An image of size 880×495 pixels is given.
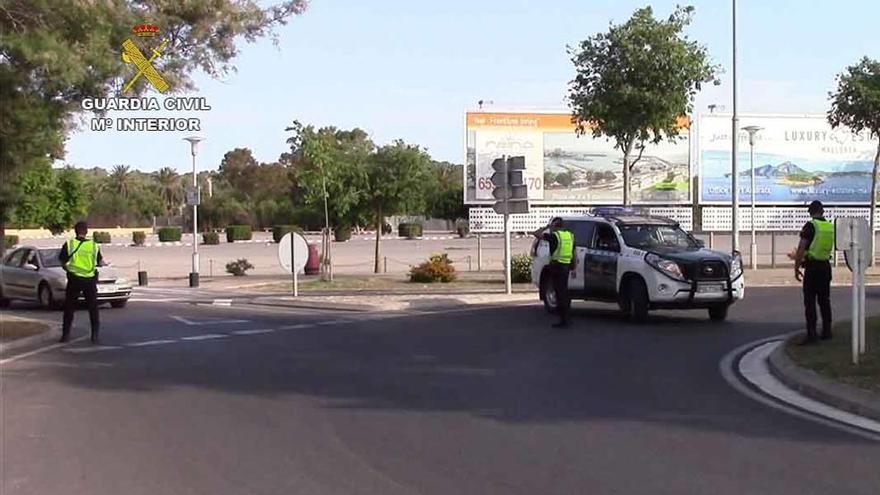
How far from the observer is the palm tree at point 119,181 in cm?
11675

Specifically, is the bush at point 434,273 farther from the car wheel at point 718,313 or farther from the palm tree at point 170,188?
the palm tree at point 170,188

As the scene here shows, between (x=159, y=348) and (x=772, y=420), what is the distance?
9623mm

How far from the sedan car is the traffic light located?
28.4 ft

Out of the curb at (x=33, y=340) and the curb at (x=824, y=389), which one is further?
the curb at (x=33, y=340)

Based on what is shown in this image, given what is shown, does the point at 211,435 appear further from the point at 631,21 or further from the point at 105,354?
the point at 631,21

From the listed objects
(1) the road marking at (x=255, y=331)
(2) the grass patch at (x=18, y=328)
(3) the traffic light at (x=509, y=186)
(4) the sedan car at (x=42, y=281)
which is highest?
(3) the traffic light at (x=509, y=186)

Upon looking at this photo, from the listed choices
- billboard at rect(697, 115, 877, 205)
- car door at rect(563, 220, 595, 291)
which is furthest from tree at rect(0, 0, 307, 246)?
billboard at rect(697, 115, 877, 205)

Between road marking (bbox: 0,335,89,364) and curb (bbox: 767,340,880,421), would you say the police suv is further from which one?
road marking (bbox: 0,335,89,364)

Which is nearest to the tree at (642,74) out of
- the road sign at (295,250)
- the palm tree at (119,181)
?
the road sign at (295,250)

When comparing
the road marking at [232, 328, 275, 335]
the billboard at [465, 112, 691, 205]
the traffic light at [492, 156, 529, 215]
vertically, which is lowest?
the road marking at [232, 328, 275, 335]

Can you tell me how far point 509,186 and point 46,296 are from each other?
35.1 feet

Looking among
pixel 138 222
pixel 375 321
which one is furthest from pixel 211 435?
pixel 138 222

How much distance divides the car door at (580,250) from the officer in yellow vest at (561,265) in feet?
3.18

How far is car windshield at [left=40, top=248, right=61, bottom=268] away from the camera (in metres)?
25.0
